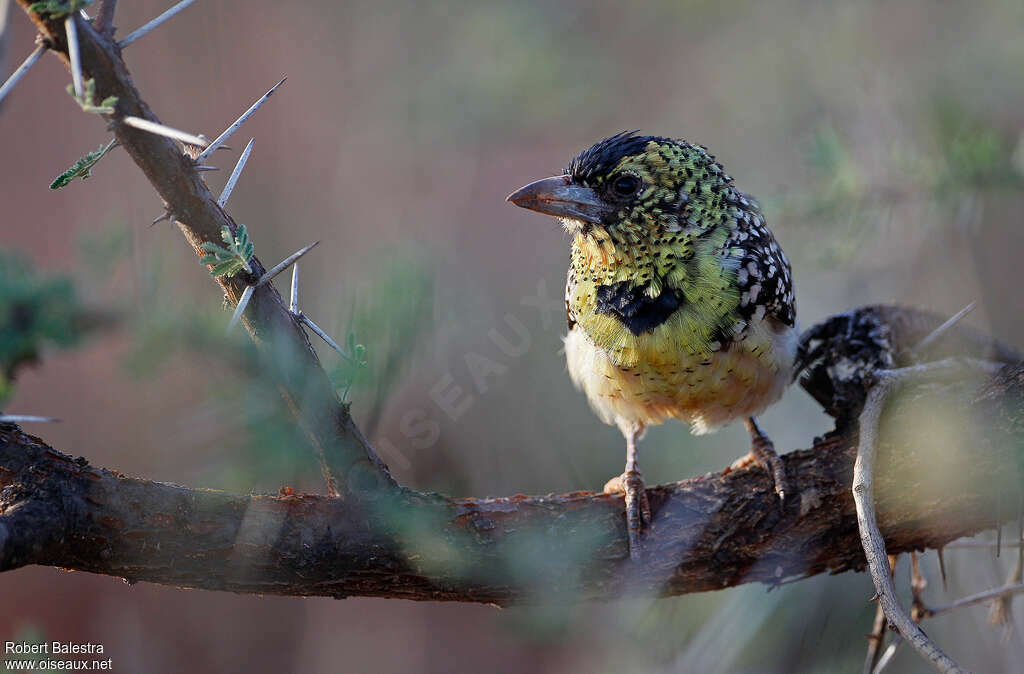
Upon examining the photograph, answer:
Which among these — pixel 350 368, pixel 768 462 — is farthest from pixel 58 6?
pixel 768 462

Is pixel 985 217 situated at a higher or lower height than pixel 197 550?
lower

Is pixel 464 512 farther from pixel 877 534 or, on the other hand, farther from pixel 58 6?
pixel 58 6

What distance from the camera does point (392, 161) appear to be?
568 centimetres

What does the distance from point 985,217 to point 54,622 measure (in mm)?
6252

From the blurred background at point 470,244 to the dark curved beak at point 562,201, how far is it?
0.46 meters

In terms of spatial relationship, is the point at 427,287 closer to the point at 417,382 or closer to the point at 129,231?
the point at 129,231

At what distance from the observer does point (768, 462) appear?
2.27 metres

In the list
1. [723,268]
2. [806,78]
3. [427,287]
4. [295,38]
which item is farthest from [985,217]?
[295,38]

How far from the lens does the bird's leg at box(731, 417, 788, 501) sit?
7.24 feet

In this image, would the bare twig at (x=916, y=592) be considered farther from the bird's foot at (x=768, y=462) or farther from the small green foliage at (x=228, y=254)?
the small green foliage at (x=228, y=254)

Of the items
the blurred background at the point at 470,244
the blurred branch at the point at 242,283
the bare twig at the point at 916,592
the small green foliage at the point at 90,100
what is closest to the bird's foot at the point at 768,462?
the bare twig at the point at 916,592

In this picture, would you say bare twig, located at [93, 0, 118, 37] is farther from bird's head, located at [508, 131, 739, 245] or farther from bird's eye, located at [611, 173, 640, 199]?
bird's eye, located at [611, 173, 640, 199]

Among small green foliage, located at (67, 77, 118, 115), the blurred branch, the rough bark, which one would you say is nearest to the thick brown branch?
the rough bark

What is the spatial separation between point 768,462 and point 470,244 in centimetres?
445
